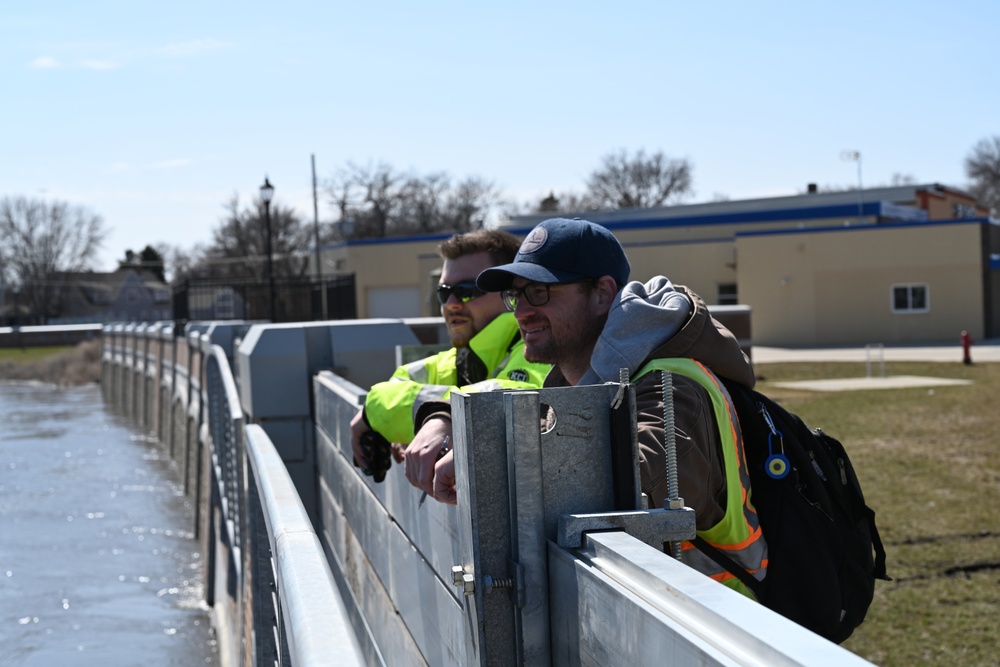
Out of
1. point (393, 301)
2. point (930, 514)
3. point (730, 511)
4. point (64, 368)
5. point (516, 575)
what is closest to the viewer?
point (516, 575)

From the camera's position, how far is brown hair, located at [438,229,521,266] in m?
4.33

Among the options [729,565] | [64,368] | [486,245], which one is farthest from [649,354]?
[64,368]

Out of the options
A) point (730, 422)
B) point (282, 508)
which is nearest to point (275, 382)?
point (282, 508)

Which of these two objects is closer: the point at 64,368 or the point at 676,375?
the point at 676,375

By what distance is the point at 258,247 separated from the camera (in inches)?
2835

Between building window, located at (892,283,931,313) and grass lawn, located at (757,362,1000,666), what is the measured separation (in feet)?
66.6

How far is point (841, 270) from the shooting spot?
37.6 metres

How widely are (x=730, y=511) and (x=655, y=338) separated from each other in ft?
1.32

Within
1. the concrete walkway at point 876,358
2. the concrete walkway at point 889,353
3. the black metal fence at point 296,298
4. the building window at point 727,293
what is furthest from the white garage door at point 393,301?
the black metal fence at point 296,298

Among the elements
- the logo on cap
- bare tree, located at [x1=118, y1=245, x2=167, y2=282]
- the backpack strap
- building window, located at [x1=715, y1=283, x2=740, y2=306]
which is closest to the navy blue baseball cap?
the logo on cap

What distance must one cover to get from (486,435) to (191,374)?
18049 mm

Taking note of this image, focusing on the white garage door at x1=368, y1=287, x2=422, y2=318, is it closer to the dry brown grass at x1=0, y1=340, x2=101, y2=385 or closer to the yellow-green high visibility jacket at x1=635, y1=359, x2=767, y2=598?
the dry brown grass at x1=0, y1=340, x2=101, y2=385

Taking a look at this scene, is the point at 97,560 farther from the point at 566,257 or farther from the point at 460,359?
the point at 566,257

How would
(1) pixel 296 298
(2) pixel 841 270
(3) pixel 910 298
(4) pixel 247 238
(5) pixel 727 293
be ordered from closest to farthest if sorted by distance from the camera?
(1) pixel 296 298 < (3) pixel 910 298 < (2) pixel 841 270 < (5) pixel 727 293 < (4) pixel 247 238
